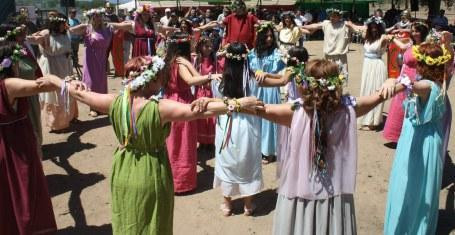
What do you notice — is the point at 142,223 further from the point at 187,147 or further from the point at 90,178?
the point at 90,178

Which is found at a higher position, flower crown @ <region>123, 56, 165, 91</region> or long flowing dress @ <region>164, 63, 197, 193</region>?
flower crown @ <region>123, 56, 165, 91</region>

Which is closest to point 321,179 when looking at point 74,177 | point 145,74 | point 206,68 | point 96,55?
point 145,74

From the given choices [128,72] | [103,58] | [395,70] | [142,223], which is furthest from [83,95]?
[395,70]

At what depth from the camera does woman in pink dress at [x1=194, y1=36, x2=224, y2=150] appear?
6.55 metres

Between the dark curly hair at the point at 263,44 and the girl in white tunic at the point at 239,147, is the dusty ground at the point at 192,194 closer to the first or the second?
the girl in white tunic at the point at 239,147

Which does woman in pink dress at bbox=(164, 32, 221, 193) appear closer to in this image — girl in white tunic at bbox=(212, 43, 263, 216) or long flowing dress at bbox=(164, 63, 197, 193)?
long flowing dress at bbox=(164, 63, 197, 193)

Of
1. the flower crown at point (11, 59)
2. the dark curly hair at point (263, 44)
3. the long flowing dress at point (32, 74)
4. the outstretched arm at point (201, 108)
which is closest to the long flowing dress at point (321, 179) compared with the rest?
the outstretched arm at point (201, 108)

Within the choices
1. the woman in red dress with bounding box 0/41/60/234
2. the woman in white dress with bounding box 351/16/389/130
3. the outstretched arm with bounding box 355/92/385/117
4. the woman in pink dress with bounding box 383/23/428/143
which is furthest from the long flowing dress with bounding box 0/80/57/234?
the woman in white dress with bounding box 351/16/389/130

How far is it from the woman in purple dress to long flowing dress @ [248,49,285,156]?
320cm

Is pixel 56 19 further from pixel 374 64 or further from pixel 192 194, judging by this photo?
pixel 374 64

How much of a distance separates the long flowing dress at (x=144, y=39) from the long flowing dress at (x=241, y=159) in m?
5.43

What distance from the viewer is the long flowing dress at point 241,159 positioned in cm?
475

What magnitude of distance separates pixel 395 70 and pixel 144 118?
833cm

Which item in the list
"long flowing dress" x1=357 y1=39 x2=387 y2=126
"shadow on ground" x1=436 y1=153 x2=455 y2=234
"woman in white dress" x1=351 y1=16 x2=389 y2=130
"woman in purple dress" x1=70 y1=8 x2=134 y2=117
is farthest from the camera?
"woman in purple dress" x1=70 y1=8 x2=134 y2=117
